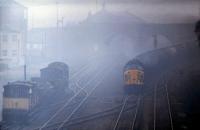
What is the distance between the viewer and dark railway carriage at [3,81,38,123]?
17031 millimetres

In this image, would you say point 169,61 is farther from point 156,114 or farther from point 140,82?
point 156,114

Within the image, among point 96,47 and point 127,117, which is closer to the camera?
point 127,117

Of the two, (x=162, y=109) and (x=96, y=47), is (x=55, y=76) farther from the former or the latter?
(x=96, y=47)

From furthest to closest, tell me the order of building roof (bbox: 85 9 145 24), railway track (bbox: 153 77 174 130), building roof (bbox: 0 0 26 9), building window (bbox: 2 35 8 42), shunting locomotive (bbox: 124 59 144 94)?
building roof (bbox: 85 9 145 24)
building roof (bbox: 0 0 26 9)
building window (bbox: 2 35 8 42)
shunting locomotive (bbox: 124 59 144 94)
railway track (bbox: 153 77 174 130)

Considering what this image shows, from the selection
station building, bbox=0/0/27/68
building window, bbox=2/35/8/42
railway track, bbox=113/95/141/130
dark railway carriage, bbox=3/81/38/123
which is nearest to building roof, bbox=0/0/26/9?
station building, bbox=0/0/27/68

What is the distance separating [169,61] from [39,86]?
20.6m

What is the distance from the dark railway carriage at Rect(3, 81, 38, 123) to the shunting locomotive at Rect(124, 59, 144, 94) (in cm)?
908

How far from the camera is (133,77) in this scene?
23.3 meters

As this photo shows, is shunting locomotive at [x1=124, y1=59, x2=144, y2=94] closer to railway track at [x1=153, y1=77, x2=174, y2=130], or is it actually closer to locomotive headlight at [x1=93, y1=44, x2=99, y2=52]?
railway track at [x1=153, y1=77, x2=174, y2=130]

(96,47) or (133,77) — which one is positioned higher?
(96,47)

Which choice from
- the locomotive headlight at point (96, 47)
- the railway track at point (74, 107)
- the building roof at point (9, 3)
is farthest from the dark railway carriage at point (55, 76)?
the building roof at point (9, 3)

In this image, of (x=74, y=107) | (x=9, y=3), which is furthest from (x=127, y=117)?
→ (x=9, y=3)

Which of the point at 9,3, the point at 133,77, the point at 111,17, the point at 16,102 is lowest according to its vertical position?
the point at 16,102

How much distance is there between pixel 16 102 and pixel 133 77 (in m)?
9.82
